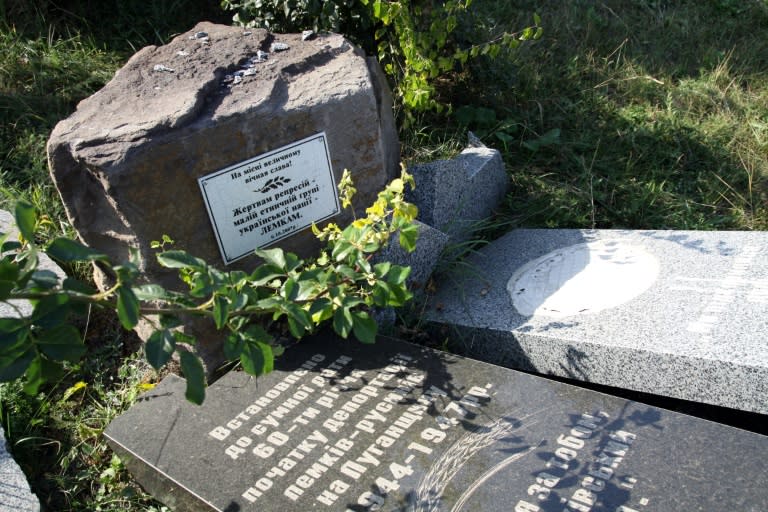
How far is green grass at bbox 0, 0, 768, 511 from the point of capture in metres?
2.68

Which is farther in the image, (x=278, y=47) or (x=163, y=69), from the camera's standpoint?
(x=278, y=47)

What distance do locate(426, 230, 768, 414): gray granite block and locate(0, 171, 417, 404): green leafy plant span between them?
0.56 m

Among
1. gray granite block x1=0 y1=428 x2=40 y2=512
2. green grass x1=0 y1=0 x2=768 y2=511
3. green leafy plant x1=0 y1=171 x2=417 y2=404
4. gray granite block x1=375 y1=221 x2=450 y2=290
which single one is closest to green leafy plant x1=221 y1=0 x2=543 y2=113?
green grass x1=0 y1=0 x2=768 y2=511

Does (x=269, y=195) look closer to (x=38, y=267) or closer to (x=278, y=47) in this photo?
(x=278, y=47)

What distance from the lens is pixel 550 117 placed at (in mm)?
3955

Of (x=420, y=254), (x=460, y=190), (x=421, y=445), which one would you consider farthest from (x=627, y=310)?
(x=460, y=190)

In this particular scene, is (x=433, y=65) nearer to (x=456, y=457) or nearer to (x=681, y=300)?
(x=681, y=300)

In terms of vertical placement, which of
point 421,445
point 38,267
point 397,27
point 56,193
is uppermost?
point 397,27

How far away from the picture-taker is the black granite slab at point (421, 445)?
1.65m

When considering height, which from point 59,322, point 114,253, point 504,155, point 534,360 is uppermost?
point 59,322

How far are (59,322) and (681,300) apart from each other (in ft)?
Answer: 6.22

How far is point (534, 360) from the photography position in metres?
2.30

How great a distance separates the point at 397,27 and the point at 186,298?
6.90 ft

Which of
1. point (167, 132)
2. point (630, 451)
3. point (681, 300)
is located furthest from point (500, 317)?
point (167, 132)
